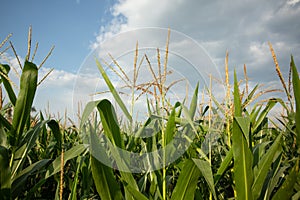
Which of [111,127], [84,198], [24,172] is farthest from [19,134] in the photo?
[84,198]

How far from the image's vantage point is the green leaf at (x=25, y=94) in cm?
112

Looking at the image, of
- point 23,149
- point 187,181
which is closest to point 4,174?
point 23,149

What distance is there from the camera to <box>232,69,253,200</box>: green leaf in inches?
39.9

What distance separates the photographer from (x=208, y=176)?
1.07 m

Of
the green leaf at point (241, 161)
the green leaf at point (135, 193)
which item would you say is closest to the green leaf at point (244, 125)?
the green leaf at point (241, 161)

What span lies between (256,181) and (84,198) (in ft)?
3.11

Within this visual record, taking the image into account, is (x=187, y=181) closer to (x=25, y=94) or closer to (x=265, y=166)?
(x=265, y=166)

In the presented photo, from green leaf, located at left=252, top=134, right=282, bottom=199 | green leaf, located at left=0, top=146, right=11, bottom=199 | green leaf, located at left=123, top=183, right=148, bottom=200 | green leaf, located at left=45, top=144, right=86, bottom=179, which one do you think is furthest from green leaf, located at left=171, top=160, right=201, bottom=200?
green leaf, located at left=0, top=146, right=11, bottom=199

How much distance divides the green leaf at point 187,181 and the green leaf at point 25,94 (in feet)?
2.34

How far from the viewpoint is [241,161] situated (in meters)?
1.04

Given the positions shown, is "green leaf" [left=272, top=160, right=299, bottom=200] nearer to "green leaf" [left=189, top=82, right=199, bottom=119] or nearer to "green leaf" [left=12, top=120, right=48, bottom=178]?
"green leaf" [left=189, top=82, right=199, bottom=119]

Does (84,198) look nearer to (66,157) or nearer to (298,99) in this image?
(66,157)

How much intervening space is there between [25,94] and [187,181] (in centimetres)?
77

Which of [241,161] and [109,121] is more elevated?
[109,121]
